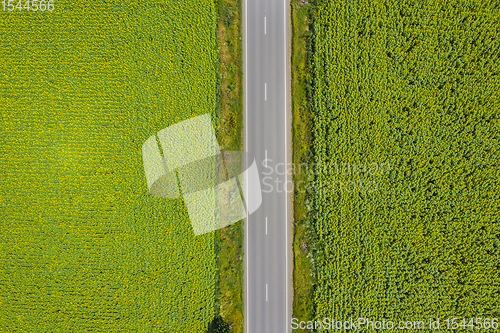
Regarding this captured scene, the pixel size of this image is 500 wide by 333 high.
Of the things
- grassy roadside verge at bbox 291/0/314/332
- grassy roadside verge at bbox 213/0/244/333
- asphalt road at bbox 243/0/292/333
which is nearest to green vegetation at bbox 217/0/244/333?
grassy roadside verge at bbox 213/0/244/333

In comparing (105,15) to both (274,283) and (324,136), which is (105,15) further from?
(274,283)

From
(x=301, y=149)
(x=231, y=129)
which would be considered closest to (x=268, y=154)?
(x=301, y=149)

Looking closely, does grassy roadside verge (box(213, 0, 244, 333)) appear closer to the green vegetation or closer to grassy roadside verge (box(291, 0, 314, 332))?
the green vegetation

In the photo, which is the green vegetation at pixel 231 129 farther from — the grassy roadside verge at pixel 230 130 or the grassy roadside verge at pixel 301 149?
the grassy roadside verge at pixel 301 149

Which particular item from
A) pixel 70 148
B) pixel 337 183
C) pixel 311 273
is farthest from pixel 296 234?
pixel 70 148

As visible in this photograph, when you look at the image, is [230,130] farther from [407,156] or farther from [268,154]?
[407,156]
